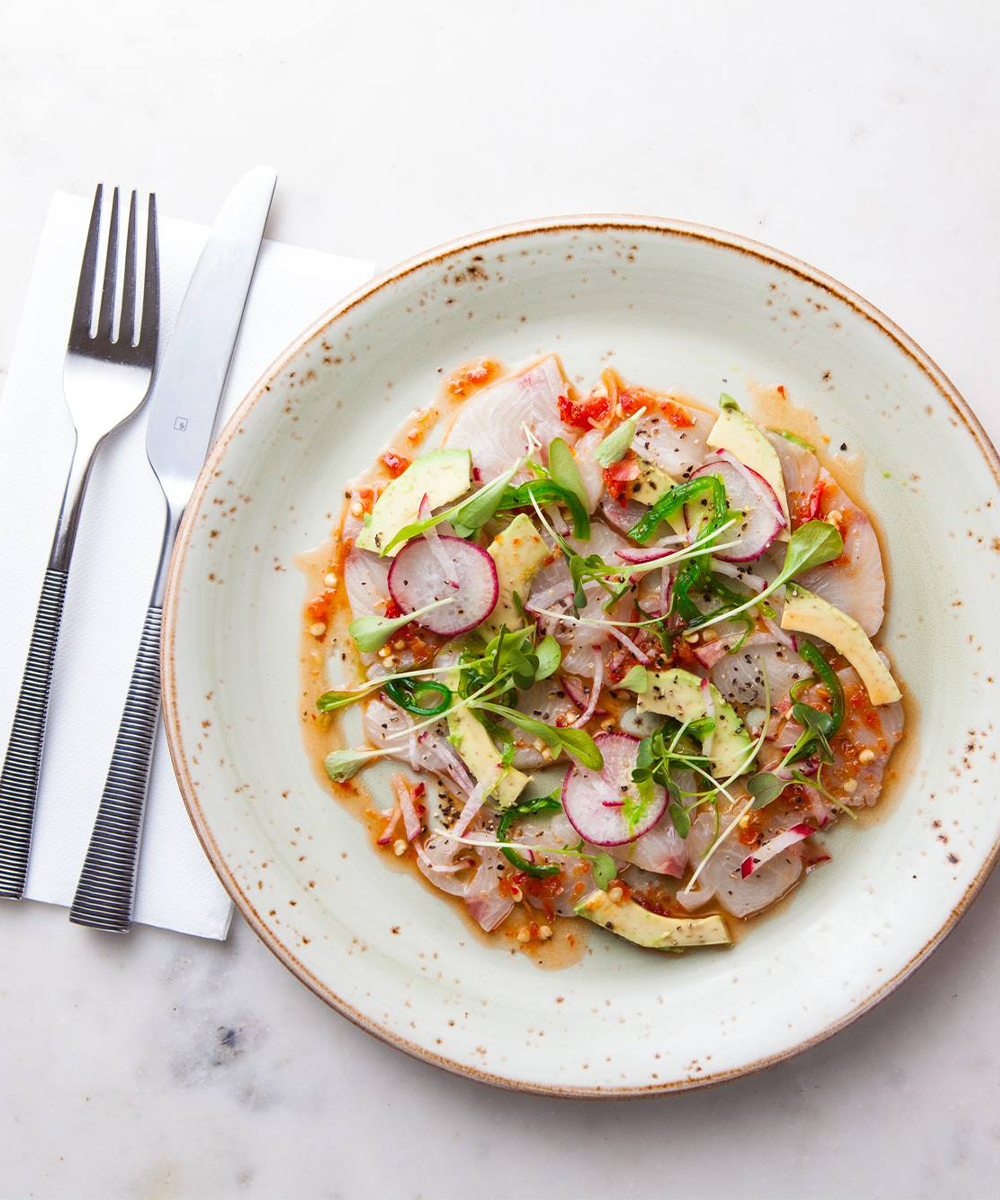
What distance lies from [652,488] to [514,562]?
0.39 m

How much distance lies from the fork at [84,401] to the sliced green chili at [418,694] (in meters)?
0.87

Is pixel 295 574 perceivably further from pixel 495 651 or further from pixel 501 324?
pixel 501 324

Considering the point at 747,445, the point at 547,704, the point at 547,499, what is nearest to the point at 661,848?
the point at 547,704

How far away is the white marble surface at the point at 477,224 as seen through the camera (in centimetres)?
244

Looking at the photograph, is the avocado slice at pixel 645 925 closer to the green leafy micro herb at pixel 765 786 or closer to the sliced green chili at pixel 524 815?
the sliced green chili at pixel 524 815

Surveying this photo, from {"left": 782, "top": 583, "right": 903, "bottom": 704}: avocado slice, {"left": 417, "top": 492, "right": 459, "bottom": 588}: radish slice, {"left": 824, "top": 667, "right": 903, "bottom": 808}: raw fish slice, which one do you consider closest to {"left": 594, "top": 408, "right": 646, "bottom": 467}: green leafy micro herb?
{"left": 417, "top": 492, "right": 459, "bottom": 588}: radish slice

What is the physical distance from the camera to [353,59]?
8.19 ft

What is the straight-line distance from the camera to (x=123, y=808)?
7.59 feet

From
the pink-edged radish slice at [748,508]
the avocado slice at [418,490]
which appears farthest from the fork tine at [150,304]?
the pink-edged radish slice at [748,508]

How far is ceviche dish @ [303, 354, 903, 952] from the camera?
7.28 feet

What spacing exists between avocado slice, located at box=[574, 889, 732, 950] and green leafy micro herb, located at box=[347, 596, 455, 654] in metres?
0.82

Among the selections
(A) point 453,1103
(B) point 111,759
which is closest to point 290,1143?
(A) point 453,1103

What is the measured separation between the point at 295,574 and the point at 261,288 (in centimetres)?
76

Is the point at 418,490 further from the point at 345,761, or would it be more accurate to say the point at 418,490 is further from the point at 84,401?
the point at 84,401
